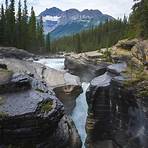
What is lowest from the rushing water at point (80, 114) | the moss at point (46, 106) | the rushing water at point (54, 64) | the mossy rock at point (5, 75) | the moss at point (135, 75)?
the rushing water at point (80, 114)

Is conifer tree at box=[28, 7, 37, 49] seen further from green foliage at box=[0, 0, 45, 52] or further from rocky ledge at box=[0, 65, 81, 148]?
rocky ledge at box=[0, 65, 81, 148]

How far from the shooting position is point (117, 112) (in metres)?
30.1

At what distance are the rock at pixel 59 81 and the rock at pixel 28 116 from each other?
573 inches

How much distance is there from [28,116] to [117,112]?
11625 millimetres

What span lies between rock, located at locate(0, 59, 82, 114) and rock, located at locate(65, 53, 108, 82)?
30.0 ft

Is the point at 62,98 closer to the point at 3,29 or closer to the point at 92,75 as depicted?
the point at 92,75

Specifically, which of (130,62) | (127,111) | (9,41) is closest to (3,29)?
(9,41)

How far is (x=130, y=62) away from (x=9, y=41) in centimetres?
5642

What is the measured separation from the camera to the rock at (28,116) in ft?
65.1

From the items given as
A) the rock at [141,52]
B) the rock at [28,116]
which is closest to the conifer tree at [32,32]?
the rock at [141,52]

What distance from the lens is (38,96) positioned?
73.3 ft

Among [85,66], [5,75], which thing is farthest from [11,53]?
[5,75]

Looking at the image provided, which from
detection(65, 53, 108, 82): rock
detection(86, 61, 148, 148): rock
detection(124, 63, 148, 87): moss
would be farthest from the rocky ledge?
detection(65, 53, 108, 82): rock

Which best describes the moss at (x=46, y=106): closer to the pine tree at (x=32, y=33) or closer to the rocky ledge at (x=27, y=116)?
the rocky ledge at (x=27, y=116)
